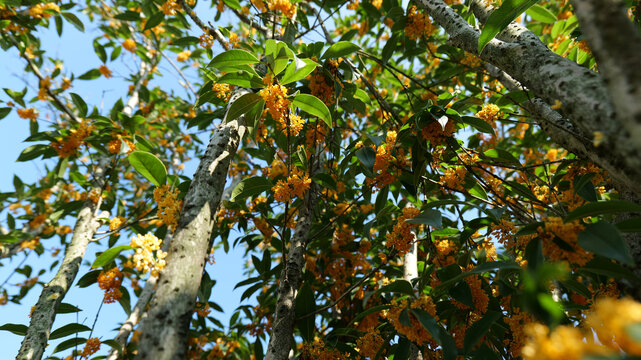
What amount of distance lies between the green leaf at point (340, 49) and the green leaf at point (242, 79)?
55 cm

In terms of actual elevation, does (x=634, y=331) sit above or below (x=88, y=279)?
below

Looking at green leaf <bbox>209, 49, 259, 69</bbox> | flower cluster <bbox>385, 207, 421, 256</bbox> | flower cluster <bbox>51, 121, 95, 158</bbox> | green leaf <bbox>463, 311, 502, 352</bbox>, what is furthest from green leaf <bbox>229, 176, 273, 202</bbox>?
flower cluster <bbox>51, 121, 95, 158</bbox>

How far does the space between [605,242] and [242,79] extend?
158 cm

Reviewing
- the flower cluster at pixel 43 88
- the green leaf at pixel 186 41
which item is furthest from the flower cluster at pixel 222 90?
the flower cluster at pixel 43 88

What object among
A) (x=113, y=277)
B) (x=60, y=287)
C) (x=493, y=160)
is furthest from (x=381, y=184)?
(x=60, y=287)


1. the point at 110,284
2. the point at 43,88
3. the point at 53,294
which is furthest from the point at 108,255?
the point at 43,88

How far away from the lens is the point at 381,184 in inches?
81.0

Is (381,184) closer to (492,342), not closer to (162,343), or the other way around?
(492,342)

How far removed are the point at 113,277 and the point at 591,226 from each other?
2393 mm

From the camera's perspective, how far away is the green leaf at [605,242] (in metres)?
0.92

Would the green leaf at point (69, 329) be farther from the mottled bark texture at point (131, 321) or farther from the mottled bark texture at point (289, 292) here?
the mottled bark texture at point (289, 292)

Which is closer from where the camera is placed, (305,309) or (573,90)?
(573,90)

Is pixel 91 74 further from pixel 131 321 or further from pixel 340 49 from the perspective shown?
pixel 340 49

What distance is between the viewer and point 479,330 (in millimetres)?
1391
